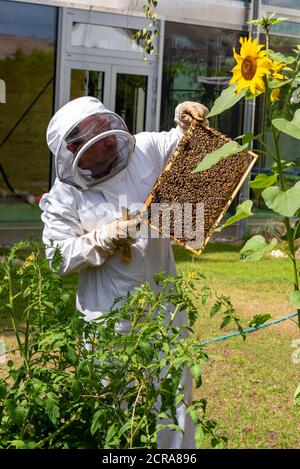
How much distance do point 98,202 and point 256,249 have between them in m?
1.03

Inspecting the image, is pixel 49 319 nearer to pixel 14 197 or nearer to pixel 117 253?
pixel 117 253

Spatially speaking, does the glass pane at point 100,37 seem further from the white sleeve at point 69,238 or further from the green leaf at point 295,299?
the green leaf at point 295,299

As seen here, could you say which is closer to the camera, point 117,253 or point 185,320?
point 117,253

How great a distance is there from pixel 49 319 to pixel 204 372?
140 inches

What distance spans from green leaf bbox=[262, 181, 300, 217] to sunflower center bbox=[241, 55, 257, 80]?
0.81ft

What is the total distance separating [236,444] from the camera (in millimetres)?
3930

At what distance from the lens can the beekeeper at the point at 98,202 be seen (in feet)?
8.84

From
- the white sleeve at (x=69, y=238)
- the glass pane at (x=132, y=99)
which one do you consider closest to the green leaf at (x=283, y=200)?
the white sleeve at (x=69, y=238)

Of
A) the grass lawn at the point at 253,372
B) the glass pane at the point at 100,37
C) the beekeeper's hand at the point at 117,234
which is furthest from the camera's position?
the glass pane at the point at 100,37

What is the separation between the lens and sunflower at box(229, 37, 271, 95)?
1.70 meters

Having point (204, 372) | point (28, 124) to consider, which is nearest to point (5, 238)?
point (28, 124)

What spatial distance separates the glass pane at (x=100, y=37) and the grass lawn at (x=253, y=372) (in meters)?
2.90

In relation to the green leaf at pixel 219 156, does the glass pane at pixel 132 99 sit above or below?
below

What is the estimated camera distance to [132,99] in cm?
994
